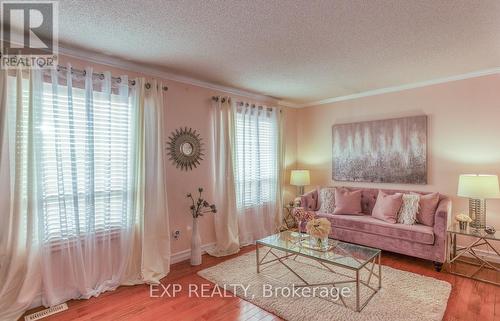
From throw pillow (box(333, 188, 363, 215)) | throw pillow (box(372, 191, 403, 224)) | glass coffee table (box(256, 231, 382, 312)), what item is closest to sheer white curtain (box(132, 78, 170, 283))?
glass coffee table (box(256, 231, 382, 312))

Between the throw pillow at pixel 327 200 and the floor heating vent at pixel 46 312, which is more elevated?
the throw pillow at pixel 327 200

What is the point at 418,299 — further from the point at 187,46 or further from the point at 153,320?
the point at 187,46

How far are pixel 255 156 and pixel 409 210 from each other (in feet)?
7.51

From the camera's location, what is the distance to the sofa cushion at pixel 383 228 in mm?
3162

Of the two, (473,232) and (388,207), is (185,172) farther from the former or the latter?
(473,232)

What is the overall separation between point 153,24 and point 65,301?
263 centimetres

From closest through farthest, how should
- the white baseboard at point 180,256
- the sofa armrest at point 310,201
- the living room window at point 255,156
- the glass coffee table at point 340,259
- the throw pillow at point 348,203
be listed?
the glass coffee table at point 340,259
the white baseboard at point 180,256
the throw pillow at point 348,203
the living room window at point 255,156
the sofa armrest at point 310,201

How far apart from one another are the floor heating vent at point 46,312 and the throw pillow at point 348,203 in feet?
11.3

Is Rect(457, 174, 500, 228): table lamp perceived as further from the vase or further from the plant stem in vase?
the vase

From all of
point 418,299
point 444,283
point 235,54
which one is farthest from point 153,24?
point 444,283

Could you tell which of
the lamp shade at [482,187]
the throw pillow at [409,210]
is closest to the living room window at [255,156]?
the throw pillow at [409,210]

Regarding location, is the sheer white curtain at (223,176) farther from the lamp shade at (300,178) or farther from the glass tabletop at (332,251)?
the lamp shade at (300,178)

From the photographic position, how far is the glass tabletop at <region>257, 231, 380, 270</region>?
2.42m

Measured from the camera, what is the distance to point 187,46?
8.45 feet
